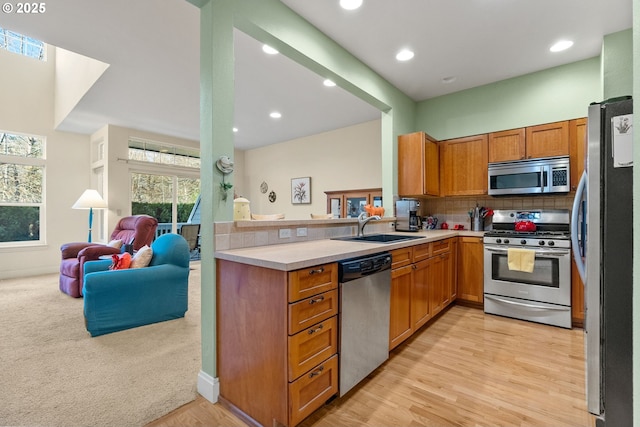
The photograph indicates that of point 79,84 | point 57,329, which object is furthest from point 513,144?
point 79,84

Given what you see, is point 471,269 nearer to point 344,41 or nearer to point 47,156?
point 344,41

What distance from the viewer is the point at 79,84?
4457 millimetres

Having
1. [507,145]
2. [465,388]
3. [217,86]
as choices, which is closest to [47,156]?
[217,86]

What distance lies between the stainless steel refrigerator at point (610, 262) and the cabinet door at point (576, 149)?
230cm

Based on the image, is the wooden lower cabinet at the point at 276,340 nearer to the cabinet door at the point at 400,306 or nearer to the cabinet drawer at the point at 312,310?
the cabinet drawer at the point at 312,310

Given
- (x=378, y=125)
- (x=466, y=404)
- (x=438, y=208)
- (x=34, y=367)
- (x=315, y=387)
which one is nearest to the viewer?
(x=315, y=387)

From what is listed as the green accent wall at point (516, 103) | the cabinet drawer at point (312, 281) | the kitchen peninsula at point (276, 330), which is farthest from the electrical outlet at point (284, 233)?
the green accent wall at point (516, 103)

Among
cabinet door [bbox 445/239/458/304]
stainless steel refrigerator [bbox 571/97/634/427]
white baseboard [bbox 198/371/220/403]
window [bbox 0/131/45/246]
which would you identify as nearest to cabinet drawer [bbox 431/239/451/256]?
cabinet door [bbox 445/239/458/304]

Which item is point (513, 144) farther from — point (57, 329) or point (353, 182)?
point (57, 329)

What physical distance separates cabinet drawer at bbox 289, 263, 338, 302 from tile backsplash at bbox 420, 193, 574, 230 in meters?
3.12

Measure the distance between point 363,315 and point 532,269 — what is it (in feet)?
7.28

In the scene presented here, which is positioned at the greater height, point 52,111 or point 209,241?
point 52,111

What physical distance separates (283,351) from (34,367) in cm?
216

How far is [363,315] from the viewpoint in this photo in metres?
1.90
